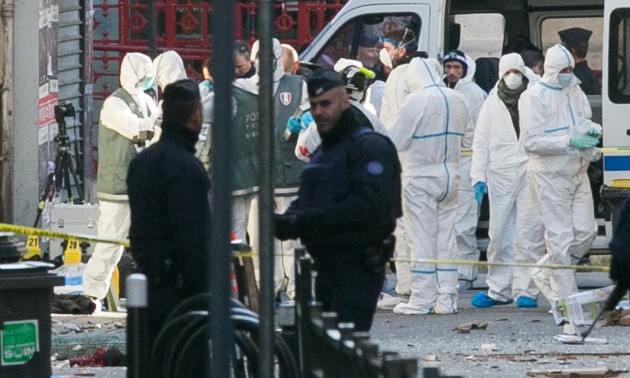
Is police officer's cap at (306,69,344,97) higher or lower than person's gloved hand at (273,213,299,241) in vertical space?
higher

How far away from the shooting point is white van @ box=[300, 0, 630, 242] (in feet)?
51.1

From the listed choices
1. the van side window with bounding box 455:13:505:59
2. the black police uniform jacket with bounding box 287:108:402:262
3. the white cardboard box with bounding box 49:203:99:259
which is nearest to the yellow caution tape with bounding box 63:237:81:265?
the white cardboard box with bounding box 49:203:99:259

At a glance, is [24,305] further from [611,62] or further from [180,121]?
[611,62]

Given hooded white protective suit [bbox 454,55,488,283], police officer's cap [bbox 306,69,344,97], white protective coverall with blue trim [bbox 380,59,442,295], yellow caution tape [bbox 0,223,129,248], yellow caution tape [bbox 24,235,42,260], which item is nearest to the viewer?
police officer's cap [bbox 306,69,344,97]

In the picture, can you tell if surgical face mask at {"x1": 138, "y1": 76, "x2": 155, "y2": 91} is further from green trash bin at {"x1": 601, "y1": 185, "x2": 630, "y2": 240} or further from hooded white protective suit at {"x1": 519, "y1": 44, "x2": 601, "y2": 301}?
green trash bin at {"x1": 601, "y1": 185, "x2": 630, "y2": 240}

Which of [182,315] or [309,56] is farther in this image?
[309,56]

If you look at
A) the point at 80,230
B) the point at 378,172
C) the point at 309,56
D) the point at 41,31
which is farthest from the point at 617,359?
the point at 41,31

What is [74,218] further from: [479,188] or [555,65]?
[555,65]

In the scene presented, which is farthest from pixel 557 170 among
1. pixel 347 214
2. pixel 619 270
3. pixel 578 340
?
pixel 619 270

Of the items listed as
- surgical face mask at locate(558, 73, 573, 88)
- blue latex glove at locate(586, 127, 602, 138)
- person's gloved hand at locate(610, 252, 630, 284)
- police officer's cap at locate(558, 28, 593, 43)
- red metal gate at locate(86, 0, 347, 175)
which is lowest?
person's gloved hand at locate(610, 252, 630, 284)

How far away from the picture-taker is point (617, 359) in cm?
1194

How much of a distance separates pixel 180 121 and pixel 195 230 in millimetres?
610

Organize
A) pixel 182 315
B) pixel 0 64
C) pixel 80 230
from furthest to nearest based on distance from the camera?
pixel 0 64
pixel 80 230
pixel 182 315

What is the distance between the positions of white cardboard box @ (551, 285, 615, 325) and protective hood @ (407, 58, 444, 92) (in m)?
2.28
